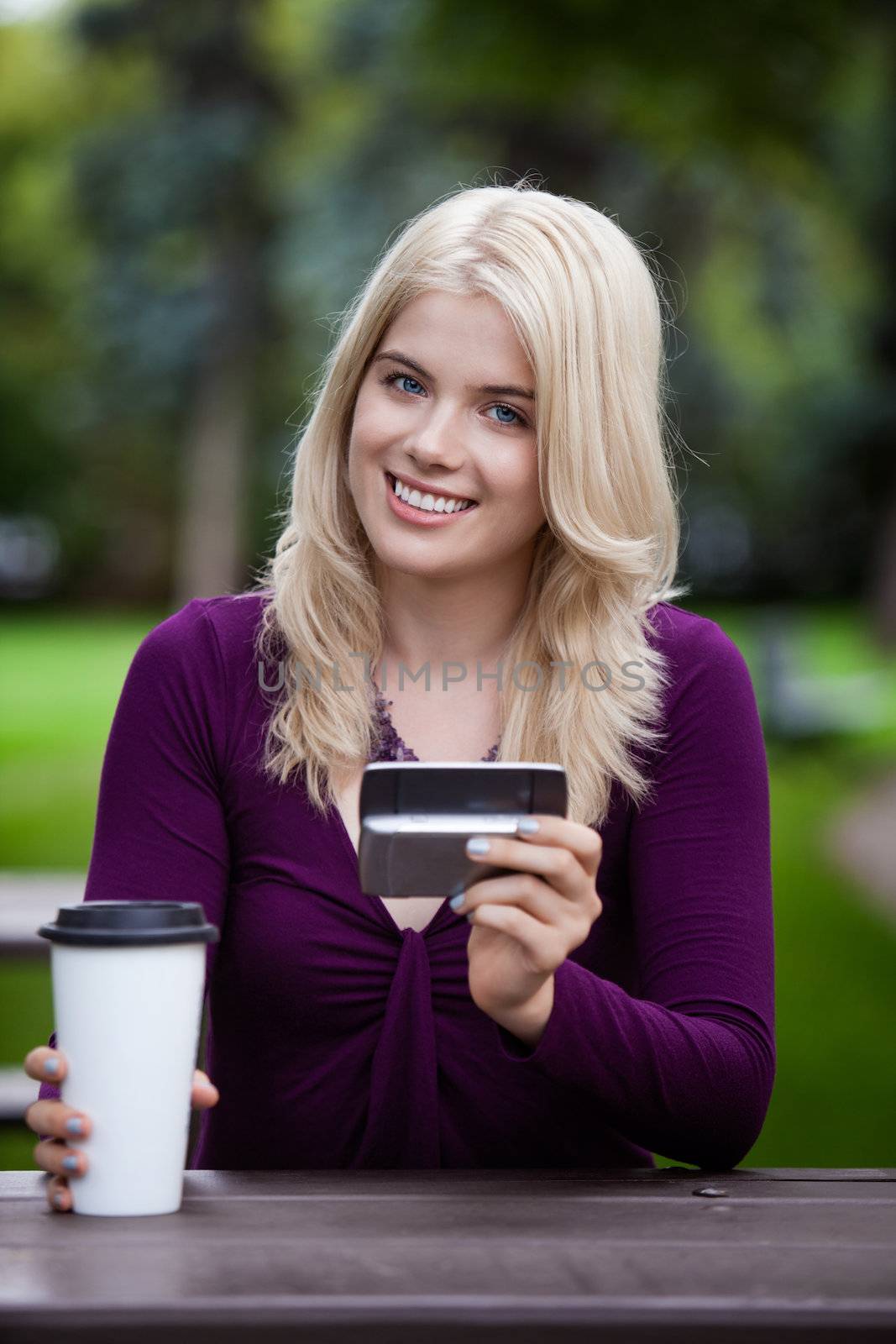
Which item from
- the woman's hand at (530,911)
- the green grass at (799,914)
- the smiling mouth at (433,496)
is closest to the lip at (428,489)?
the smiling mouth at (433,496)

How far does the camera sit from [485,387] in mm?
2043

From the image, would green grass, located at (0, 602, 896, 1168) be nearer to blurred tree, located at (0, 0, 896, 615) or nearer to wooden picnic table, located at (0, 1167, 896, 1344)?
wooden picnic table, located at (0, 1167, 896, 1344)

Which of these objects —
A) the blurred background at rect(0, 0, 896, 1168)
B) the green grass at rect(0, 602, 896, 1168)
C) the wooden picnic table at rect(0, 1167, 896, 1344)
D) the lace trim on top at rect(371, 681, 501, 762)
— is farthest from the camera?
the blurred background at rect(0, 0, 896, 1168)

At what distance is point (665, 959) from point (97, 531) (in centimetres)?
2891

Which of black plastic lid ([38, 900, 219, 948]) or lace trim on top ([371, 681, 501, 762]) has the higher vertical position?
lace trim on top ([371, 681, 501, 762])

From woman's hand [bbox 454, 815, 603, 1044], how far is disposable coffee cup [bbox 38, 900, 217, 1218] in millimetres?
253

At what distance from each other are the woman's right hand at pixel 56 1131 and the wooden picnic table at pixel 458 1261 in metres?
0.03

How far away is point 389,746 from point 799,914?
19.1 ft

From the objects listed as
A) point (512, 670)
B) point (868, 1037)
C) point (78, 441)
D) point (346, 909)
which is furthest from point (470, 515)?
point (78, 441)

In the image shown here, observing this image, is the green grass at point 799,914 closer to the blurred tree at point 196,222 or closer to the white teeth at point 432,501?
the white teeth at point 432,501

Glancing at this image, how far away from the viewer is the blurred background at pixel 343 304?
20.2 ft

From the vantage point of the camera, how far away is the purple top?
1979 millimetres

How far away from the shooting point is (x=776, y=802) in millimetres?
10516

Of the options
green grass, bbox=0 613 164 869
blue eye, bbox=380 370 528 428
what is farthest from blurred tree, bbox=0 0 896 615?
blue eye, bbox=380 370 528 428
